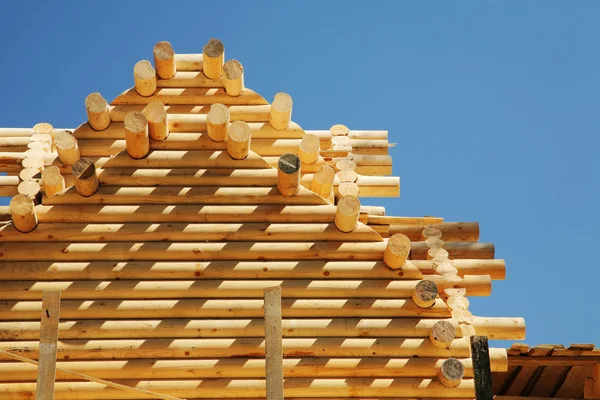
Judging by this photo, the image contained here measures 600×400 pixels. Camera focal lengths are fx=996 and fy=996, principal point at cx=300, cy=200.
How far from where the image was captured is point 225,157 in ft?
43.2

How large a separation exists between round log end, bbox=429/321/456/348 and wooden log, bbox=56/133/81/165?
17.7ft

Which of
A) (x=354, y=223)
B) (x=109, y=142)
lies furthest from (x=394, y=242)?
(x=109, y=142)

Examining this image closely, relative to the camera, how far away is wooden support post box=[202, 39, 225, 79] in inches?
552

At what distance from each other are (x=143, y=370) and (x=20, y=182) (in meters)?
4.02

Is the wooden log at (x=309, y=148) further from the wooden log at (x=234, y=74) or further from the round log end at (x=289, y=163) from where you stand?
the wooden log at (x=234, y=74)

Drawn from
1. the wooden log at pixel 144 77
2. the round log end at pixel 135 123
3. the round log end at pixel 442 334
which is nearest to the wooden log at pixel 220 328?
the round log end at pixel 442 334

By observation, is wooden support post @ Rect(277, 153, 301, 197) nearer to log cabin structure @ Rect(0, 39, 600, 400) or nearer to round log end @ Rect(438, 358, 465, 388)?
log cabin structure @ Rect(0, 39, 600, 400)

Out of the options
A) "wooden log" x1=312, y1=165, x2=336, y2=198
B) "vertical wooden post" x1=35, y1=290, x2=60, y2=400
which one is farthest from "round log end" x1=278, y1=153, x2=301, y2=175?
"vertical wooden post" x1=35, y1=290, x2=60, y2=400

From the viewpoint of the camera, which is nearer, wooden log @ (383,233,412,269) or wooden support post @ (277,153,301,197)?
wooden log @ (383,233,412,269)

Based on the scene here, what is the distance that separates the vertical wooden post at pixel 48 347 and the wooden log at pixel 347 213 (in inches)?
164

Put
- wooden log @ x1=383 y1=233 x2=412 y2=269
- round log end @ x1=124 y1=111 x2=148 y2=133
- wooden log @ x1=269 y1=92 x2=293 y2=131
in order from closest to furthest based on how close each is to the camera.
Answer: wooden log @ x1=383 y1=233 x2=412 y2=269, round log end @ x1=124 y1=111 x2=148 y2=133, wooden log @ x1=269 y1=92 x2=293 y2=131

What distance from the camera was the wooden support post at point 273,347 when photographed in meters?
9.02

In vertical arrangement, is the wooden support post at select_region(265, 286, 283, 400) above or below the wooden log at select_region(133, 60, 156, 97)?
below


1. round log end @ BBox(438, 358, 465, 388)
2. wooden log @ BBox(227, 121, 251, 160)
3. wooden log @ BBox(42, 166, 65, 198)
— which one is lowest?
round log end @ BBox(438, 358, 465, 388)
